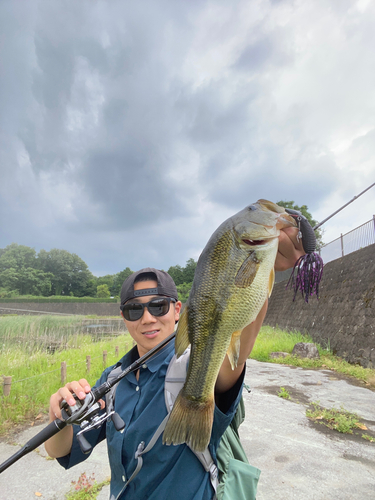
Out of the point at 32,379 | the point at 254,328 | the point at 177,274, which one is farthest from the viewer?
the point at 177,274

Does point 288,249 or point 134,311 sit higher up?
point 288,249

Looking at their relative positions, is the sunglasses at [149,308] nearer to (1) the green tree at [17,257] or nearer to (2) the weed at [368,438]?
(2) the weed at [368,438]

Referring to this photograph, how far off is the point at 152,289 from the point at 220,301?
0.91 m

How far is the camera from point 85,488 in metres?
3.41

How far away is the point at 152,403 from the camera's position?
178cm

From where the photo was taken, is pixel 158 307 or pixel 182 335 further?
pixel 158 307

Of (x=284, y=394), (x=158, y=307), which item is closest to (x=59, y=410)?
(x=158, y=307)

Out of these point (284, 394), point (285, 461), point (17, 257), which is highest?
point (17, 257)

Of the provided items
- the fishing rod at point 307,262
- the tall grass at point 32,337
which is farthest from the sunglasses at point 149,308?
the tall grass at point 32,337

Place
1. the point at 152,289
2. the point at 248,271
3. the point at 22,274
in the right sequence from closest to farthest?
the point at 248,271 < the point at 152,289 < the point at 22,274

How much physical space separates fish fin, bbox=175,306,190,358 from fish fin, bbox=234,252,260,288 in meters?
0.29

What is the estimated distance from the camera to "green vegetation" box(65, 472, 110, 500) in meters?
3.27

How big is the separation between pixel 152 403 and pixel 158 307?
61 centimetres

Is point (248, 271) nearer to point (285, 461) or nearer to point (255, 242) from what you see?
point (255, 242)
